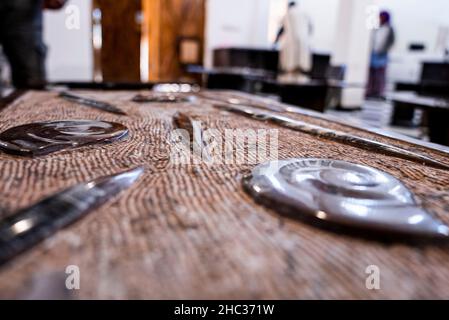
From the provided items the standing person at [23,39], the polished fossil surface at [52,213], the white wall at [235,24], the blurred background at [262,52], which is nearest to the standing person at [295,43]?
the blurred background at [262,52]

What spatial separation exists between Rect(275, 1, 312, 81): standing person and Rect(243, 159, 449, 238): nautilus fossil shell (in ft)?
23.0

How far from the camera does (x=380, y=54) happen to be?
35.6 ft

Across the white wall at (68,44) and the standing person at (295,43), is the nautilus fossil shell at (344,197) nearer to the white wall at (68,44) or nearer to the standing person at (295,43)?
the white wall at (68,44)

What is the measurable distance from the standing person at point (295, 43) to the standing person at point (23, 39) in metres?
5.57

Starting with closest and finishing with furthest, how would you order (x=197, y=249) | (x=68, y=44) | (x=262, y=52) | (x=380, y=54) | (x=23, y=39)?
(x=197, y=249), (x=23, y=39), (x=68, y=44), (x=262, y=52), (x=380, y=54)

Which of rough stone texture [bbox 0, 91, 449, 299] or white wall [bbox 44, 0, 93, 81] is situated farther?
white wall [bbox 44, 0, 93, 81]

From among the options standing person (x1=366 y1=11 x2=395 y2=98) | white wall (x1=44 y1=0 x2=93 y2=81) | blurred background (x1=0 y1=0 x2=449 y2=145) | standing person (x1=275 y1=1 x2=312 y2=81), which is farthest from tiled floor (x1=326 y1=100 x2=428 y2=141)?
white wall (x1=44 y1=0 x2=93 y2=81)

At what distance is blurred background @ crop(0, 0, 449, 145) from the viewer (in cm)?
594

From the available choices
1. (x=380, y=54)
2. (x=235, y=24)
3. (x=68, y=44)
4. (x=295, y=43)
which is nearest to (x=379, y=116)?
(x=295, y=43)

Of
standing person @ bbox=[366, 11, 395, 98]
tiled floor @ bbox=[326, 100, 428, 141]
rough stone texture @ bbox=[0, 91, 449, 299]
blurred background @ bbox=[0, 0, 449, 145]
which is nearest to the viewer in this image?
rough stone texture @ bbox=[0, 91, 449, 299]

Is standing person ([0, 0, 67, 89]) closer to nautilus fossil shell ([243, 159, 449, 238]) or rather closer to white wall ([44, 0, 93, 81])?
nautilus fossil shell ([243, 159, 449, 238])

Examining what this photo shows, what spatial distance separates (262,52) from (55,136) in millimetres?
9796

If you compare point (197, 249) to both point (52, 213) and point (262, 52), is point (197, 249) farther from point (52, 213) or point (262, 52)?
point (262, 52)

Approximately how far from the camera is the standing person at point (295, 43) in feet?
23.4
